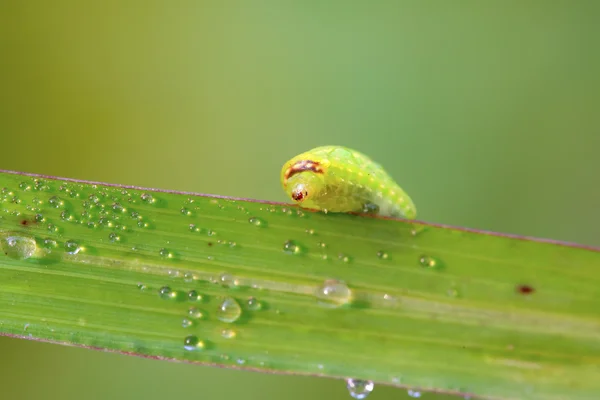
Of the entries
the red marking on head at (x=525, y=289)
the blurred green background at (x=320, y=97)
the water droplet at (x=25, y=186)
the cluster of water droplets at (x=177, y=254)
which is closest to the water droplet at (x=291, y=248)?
the cluster of water droplets at (x=177, y=254)

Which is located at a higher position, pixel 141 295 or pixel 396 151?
pixel 396 151

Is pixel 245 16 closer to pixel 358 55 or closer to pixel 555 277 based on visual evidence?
pixel 358 55

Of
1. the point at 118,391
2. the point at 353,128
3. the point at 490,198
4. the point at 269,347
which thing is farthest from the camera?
the point at 353,128

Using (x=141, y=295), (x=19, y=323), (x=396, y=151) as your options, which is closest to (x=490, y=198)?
(x=396, y=151)

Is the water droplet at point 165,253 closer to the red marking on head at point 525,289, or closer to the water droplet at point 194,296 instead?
the water droplet at point 194,296

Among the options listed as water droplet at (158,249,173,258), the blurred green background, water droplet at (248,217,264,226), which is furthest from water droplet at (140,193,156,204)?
the blurred green background
